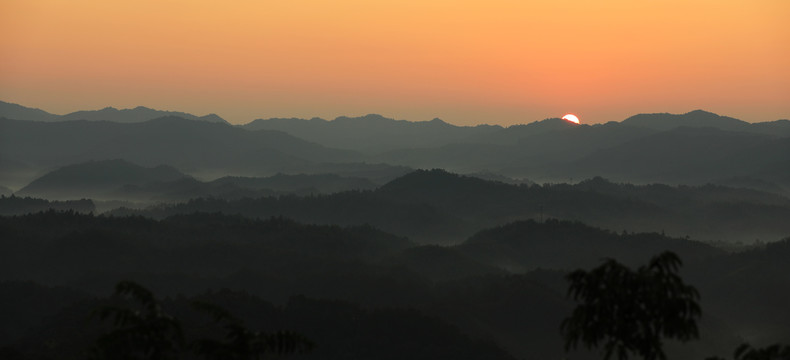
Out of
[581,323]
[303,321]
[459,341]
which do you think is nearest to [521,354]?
[459,341]

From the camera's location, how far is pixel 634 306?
22.6 metres

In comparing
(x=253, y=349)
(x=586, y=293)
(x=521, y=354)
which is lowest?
(x=521, y=354)

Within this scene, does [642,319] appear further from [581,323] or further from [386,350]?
[386,350]

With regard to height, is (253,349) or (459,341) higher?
(253,349)

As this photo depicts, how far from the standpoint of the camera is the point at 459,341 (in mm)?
178750

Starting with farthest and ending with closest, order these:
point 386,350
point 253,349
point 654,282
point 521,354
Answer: point 521,354 < point 386,350 < point 253,349 < point 654,282

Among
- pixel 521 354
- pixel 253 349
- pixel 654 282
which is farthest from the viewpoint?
pixel 521 354

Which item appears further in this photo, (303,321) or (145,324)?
(303,321)

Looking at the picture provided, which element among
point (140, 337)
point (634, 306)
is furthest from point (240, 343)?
point (634, 306)

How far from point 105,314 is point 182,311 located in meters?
156

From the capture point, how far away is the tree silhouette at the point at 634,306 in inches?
876

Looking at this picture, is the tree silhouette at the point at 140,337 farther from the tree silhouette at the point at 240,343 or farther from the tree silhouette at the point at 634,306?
the tree silhouette at the point at 634,306

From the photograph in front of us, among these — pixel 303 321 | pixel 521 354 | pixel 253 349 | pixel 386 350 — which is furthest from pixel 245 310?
pixel 253 349

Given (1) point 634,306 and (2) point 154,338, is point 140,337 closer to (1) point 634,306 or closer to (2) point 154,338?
(2) point 154,338
